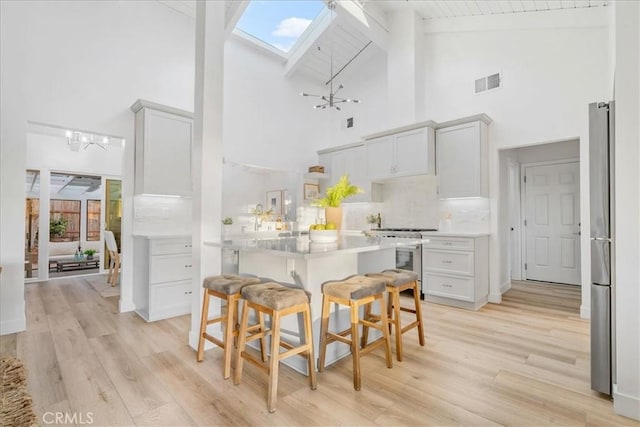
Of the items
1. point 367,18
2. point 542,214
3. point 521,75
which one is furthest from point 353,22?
point 542,214

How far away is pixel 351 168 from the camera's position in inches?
223

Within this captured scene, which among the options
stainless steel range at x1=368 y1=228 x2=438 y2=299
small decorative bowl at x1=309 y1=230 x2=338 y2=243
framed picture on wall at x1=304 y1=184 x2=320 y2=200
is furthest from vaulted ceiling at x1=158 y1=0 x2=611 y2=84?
small decorative bowl at x1=309 y1=230 x2=338 y2=243

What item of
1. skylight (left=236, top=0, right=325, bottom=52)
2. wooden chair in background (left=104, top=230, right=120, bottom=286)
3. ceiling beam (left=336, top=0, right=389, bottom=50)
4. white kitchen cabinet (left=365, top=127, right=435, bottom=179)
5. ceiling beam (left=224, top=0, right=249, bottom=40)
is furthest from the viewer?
wooden chair in background (left=104, top=230, right=120, bottom=286)

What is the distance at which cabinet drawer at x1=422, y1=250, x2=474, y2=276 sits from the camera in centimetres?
381

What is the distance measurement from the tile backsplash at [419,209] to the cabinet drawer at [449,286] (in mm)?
902

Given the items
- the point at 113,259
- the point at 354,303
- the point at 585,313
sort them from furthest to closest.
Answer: the point at 113,259 < the point at 585,313 < the point at 354,303

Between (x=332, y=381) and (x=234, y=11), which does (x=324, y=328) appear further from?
(x=234, y=11)

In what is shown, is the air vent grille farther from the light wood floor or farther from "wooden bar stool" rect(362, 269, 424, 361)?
"wooden bar stool" rect(362, 269, 424, 361)

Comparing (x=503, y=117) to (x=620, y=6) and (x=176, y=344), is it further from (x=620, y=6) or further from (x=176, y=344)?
(x=176, y=344)

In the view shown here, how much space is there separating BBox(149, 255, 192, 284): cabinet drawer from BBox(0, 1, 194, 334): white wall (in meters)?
0.60

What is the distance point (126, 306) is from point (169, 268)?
2.59 feet

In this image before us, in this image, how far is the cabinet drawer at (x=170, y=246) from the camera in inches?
134

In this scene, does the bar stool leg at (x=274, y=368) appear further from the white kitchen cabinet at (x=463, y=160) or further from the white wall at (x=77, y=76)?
the white kitchen cabinet at (x=463, y=160)

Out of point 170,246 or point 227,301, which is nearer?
point 227,301
